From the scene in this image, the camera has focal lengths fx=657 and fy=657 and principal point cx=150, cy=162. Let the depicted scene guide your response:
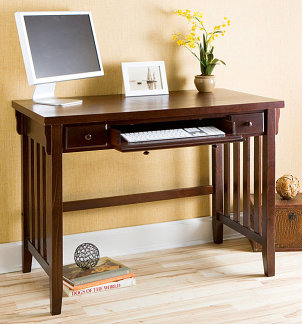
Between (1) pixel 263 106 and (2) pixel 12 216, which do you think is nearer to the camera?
(1) pixel 263 106

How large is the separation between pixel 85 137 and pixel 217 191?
41.5 inches

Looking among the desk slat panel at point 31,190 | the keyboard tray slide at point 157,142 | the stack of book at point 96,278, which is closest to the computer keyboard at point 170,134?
the keyboard tray slide at point 157,142

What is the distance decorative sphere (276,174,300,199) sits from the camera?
11.1 feet

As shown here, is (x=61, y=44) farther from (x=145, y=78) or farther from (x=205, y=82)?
(x=205, y=82)

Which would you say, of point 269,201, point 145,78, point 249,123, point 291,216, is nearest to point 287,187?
point 291,216

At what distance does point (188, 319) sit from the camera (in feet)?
8.46

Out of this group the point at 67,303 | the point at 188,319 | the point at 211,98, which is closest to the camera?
the point at 188,319

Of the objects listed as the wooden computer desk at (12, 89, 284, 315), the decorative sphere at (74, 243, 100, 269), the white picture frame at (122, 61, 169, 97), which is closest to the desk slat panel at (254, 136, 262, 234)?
the wooden computer desk at (12, 89, 284, 315)

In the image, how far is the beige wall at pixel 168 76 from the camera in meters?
3.03

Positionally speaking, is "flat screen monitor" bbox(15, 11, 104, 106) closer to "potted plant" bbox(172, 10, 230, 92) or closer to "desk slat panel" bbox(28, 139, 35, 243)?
"desk slat panel" bbox(28, 139, 35, 243)

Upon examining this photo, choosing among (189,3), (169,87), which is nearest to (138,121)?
(169,87)

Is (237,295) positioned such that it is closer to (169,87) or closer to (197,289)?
(197,289)

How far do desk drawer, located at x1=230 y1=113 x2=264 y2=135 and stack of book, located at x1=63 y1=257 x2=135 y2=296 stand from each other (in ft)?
2.62

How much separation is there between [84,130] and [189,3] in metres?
1.07
